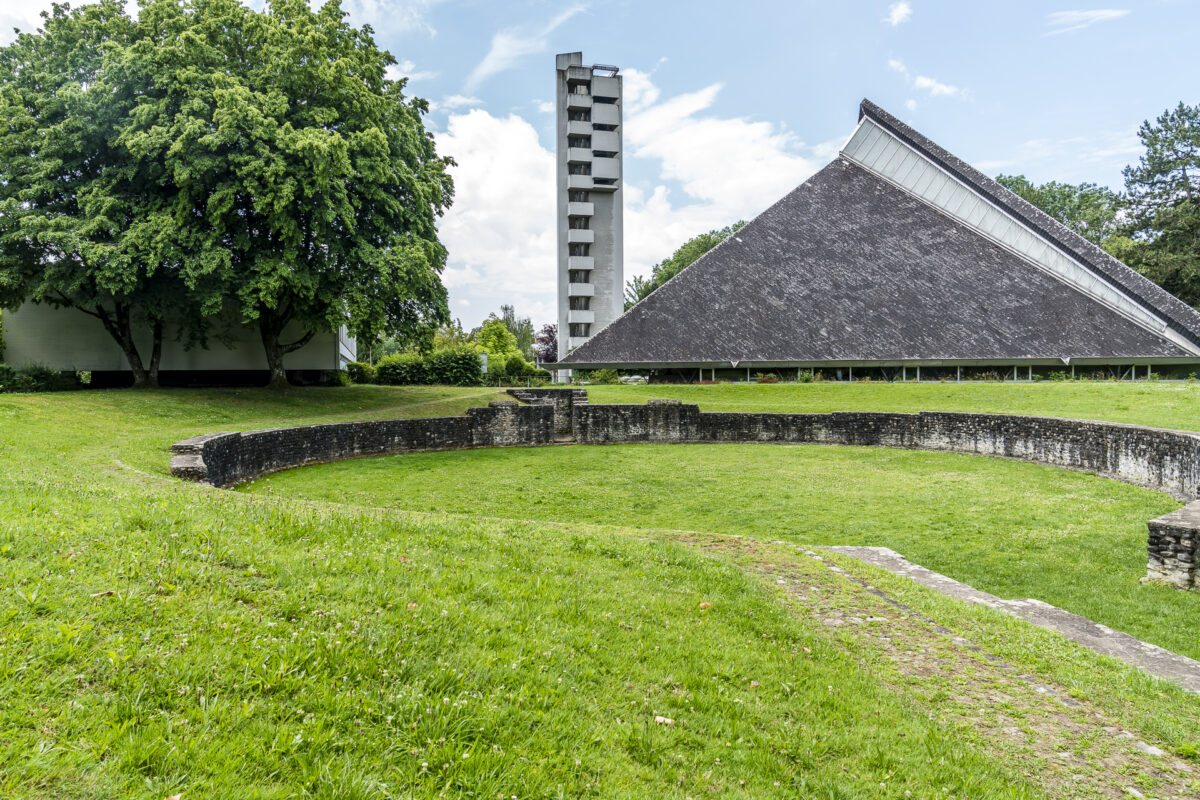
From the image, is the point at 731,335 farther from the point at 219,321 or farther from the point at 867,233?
the point at 219,321

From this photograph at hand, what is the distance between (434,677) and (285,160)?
20798mm

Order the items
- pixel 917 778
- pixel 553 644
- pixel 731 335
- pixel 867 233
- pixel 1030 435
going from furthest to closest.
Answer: pixel 867 233 → pixel 731 335 → pixel 1030 435 → pixel 553 644 → pixel 917 778

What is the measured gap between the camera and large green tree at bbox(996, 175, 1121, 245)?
2095 inches

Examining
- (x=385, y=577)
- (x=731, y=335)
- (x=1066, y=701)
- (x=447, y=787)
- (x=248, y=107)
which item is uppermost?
(x=248, y=107)

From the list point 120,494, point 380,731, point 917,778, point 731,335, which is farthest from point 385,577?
point 731,335

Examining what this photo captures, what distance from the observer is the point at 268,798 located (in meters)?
2.17

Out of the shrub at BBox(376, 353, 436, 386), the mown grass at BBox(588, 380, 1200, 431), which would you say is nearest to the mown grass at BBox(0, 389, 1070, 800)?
the mown grass at BBox(588, 380, 1200, 431)

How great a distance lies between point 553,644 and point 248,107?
821 inches

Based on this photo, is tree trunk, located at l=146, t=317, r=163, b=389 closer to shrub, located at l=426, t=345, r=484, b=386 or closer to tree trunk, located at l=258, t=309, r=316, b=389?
tree trunk, located at l=258, t=309, r=316, b=389

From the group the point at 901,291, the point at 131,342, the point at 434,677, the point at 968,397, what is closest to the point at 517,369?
the point at 131,342

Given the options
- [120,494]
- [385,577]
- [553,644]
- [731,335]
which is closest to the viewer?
[553,644]

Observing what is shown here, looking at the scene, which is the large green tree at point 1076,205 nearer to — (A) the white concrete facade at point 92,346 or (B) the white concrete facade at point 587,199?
(B) the white concrete facade at point 587,199

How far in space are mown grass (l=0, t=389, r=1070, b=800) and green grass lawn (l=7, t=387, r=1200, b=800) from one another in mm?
12

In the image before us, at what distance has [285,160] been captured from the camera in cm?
1967
